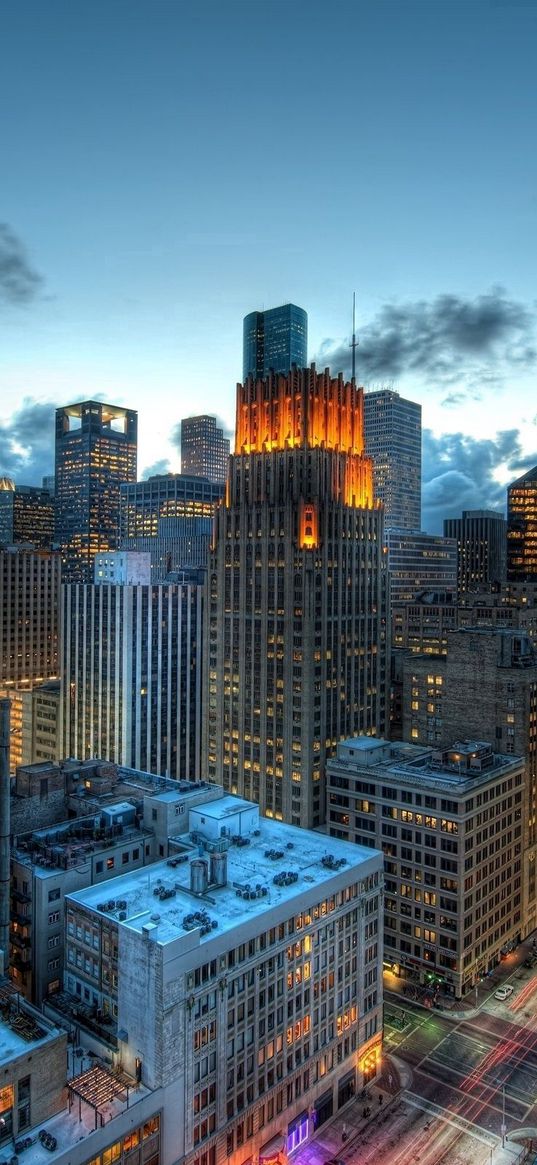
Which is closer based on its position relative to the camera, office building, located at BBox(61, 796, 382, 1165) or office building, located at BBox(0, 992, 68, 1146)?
office building, located at BBox(0, 992, 68, 1146)

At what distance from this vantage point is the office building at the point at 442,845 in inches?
4786

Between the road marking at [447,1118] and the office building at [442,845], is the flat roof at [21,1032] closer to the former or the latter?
the road marking at [447,1118]

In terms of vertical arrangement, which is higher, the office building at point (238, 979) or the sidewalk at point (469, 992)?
the office building at point (238, 979)

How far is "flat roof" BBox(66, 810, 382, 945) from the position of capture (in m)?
81.1

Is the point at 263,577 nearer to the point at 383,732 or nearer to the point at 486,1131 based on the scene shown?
the point at 383,732

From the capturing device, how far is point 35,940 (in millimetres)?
93375

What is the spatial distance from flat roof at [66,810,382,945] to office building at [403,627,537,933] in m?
51.4

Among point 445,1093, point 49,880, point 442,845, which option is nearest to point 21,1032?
point 49,880

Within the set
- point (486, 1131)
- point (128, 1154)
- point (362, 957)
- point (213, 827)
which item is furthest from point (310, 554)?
point (128, 1154)

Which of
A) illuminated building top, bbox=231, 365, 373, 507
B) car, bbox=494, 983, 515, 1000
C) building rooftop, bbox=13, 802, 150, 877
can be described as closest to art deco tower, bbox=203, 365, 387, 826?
illuminated building top, bbox=231, 365, 373, 507

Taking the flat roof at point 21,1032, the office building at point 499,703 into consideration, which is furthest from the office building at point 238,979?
the office building at point 499,703

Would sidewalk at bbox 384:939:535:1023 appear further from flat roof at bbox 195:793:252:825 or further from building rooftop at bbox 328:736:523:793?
flat roof at bbox 195:793:252:825

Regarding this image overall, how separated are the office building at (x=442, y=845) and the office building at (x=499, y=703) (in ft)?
13.2

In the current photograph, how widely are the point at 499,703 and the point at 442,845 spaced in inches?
1338
